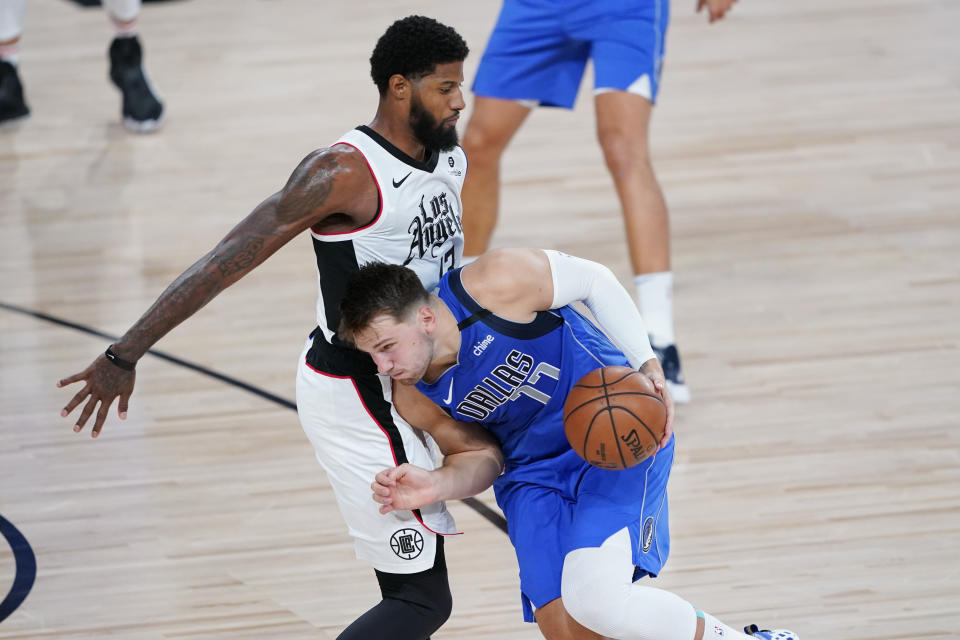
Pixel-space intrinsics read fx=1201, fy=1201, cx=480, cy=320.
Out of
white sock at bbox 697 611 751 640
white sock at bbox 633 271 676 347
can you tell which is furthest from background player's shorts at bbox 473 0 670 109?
white sock at bbox 697 611 751 640

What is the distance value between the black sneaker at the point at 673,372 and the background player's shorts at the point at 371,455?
1601mm

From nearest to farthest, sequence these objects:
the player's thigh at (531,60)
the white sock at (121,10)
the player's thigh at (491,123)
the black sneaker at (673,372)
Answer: the black sneaker at (673,372) → the player's thigh at (531,60) → the player's thigh at (491,123) → the white sock at (121,10)

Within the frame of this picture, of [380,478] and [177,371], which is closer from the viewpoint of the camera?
[380,478]

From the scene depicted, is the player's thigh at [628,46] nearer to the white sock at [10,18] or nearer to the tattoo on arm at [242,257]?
the tattoo on arm at [242,257]

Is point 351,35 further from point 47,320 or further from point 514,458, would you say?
point 514,458

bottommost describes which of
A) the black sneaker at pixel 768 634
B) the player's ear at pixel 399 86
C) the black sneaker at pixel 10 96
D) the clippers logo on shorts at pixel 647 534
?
the black sneaker at pixel 10 96

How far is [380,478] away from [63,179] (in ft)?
14.3

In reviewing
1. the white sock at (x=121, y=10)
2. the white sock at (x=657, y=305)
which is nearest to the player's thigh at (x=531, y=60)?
the white sock at (x=657, y=305)

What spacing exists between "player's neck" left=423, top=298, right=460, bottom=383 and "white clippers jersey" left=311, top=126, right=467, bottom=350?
15 centimetres

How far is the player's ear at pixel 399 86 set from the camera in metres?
2.60

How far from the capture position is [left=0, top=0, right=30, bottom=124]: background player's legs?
6.70 m

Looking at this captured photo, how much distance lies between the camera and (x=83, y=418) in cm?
253

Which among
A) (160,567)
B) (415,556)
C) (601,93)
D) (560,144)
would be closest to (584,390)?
(415,556)

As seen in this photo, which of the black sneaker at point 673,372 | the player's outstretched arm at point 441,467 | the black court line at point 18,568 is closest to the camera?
the player's outstretched arm at point 441,467
